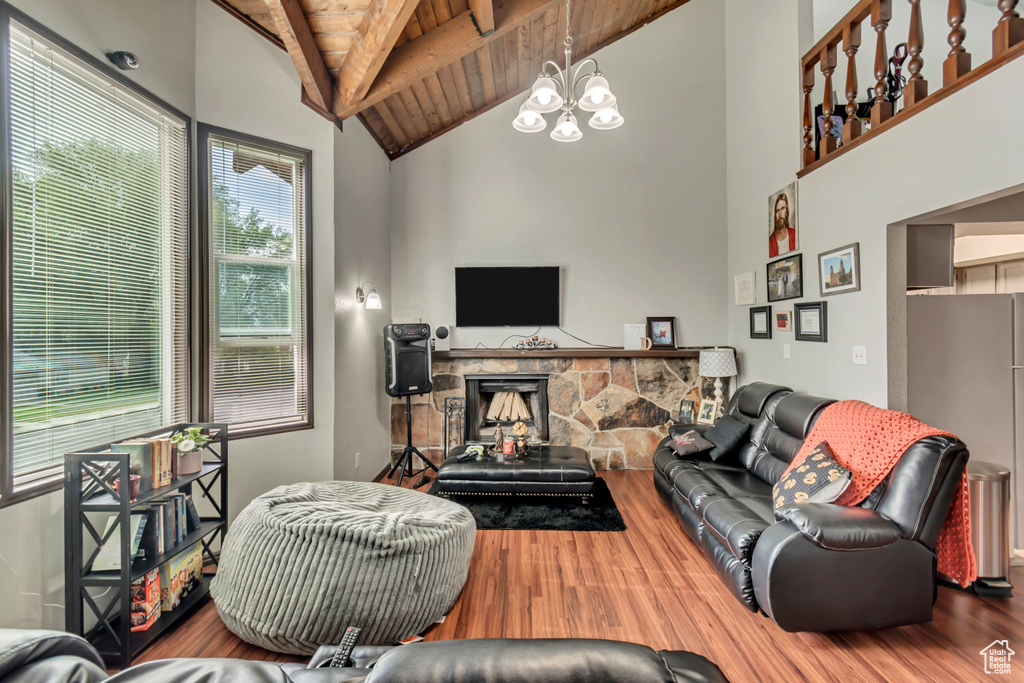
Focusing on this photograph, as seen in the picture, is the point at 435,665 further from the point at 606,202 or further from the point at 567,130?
the point at 606,202

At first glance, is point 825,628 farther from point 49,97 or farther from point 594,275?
point 49,97

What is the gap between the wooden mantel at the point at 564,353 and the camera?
4.38 m

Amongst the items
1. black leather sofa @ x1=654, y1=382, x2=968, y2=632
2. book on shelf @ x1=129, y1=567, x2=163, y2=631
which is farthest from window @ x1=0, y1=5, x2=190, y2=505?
black leather sofa @ x1=654, y1=382, x2=968, y2=632

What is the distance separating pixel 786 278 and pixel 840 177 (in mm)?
842

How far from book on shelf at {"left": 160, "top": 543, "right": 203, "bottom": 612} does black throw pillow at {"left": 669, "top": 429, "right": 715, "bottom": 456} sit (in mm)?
3114

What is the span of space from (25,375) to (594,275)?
406 centimetres

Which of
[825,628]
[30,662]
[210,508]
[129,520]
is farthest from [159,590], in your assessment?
[825,628]

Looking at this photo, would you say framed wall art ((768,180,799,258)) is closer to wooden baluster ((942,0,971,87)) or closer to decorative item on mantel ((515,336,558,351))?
wooden baluster ((942,0,971,87))

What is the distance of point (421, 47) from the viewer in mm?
3141

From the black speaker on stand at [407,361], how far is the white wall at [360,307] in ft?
0.81

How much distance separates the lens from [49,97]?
191 cm

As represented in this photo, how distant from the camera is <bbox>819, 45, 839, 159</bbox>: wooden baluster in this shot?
303 centimetres

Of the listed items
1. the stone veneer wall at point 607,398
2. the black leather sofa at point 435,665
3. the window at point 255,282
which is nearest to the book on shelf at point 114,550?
the window at point 255,282

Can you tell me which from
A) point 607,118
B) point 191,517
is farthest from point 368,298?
point 607,118
